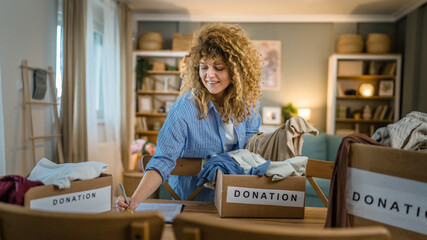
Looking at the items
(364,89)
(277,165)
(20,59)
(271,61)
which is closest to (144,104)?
(271,61)

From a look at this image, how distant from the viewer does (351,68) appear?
16.2 feet

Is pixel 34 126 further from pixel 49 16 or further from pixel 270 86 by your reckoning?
pixel 270 86

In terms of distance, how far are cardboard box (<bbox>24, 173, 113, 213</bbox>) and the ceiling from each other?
4.28m

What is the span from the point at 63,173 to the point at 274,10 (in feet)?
15.9

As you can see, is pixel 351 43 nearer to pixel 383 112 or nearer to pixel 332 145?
pixel 383 112

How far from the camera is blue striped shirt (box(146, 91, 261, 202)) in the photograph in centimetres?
117

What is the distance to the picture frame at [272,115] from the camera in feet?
17.4

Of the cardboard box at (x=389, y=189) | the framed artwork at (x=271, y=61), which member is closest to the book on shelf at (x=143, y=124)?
the framed artwork at (x=271, y=61)

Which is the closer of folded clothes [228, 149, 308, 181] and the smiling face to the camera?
folded clothes [228, 149, 308, 181]

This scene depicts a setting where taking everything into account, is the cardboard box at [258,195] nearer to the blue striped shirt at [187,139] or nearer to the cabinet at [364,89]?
the blue striped shirt at [187,139]

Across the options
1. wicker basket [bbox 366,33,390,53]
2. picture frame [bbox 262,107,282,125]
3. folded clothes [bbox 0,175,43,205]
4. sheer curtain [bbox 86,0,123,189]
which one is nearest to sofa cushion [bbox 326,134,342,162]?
picture frame [bbox 262,107,282,125]

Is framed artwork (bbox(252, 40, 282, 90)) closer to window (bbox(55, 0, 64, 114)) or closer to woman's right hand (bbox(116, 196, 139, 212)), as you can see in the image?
window (bbox(55, 0, 64, 114))

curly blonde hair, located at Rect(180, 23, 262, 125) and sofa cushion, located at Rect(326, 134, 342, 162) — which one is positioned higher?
curly blonde hair, located at Rect(180, 23, 262, 125)

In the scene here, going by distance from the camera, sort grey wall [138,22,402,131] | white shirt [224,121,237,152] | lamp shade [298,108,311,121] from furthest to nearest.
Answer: grey wall [138,22,402,131]
lamp shade [298,108,311,121]
white shirt [224,121,237,152]
